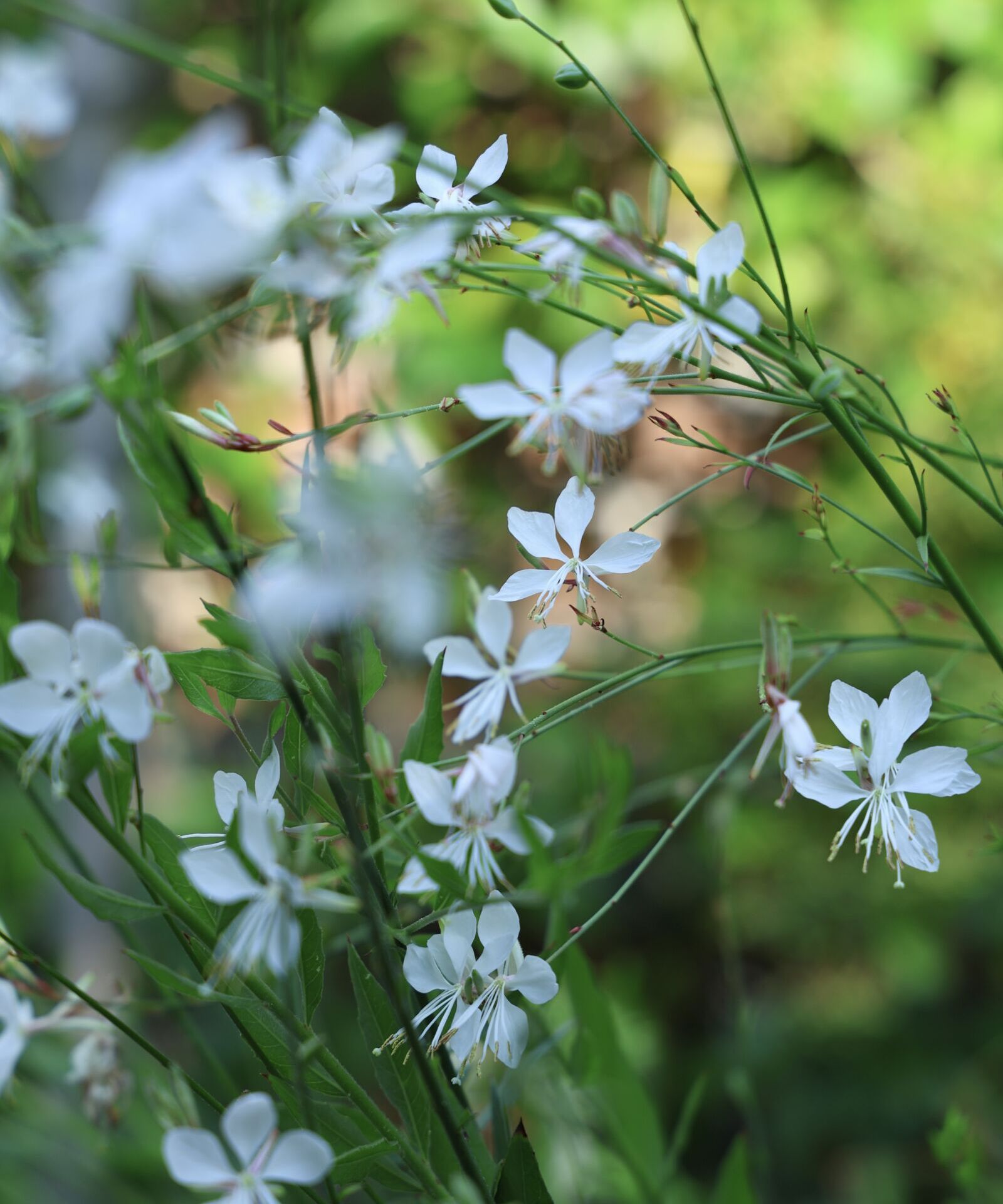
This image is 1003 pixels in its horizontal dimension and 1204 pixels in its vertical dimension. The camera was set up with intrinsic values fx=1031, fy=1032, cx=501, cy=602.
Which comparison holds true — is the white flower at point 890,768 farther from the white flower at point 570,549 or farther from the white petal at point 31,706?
the white petal at point 31,706

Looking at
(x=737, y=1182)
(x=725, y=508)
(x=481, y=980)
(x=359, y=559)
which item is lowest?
(x=725, y=508)

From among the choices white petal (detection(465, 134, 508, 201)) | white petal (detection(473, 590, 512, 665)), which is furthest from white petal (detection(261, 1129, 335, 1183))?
white petal (detection(465, 134, 508, 201))

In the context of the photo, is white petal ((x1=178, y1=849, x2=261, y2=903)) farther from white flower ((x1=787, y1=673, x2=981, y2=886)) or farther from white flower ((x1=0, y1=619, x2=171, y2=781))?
white flower ((x1=787, y1=673, x2=981, y2=886))

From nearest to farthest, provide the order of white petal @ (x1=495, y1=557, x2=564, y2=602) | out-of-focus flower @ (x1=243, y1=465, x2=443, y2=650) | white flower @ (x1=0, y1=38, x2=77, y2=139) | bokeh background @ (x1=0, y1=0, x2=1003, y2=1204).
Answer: out-of-focus flower @ (x1=243, y1=465, x2=443, y2=650) → white petal @ (x1=495, y1=557, x2=564, y2=602) → white flower @ (x1=0, y1=38, x2=77, y2=139) → bokeh background @ (x1=0, y1=0, x2=1003, y2=1204)

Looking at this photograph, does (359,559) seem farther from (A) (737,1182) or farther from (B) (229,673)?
(A) (737,1182)

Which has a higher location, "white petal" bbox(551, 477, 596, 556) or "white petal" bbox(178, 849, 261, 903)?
"white petal" bbox(551, 477, 596, 556)

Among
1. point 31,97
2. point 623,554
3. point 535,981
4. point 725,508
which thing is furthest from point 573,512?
point 725,508

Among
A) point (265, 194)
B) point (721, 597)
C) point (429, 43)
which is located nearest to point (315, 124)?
point (265, 194)
